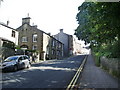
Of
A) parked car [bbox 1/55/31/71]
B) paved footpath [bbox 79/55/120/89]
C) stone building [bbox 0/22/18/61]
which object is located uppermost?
stone building [bbox 0/22/18/61]

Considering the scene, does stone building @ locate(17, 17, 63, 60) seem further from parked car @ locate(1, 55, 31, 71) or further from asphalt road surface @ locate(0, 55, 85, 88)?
asphalt road surface @ locate(0, 55, 85, 88)

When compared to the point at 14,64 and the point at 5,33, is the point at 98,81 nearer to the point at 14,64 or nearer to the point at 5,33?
the point at 14,64

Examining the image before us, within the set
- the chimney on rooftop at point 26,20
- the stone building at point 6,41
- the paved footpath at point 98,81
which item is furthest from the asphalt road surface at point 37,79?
the chimney on rooftop at point 26,20

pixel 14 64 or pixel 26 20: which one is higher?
pixel 26 20

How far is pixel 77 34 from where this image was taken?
41.2m

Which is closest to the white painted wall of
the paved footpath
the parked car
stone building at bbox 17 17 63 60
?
stone building at bbox 17 17 63 60

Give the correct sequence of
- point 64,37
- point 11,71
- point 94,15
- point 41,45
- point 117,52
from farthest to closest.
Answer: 1. point 64,37
2. point 41,45
3. point 11,71
4. point 117,52
5. point 94,15

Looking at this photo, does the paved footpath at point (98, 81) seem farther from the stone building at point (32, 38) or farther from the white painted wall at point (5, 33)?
the stone building at point (32, 38)

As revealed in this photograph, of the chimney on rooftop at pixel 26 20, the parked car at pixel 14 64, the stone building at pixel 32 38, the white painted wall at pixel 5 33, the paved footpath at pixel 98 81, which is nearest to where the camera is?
the paved footpath at pixel 98 81

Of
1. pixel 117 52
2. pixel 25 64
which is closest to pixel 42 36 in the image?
pixel 25 64

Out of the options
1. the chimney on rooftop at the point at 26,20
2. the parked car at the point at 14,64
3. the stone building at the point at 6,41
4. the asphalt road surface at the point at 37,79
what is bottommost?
the asphalt road surface at the point at 37,79

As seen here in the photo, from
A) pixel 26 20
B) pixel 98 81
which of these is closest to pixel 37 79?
pixel 98 81

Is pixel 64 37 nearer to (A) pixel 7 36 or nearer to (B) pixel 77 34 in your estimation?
(B) pixel 77 34

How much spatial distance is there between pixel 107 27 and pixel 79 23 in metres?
26.4
